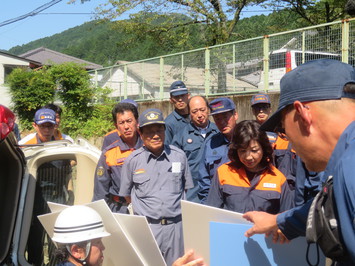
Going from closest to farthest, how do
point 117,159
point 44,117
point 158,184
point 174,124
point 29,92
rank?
point 158,184, point 117,159, point 174,124, point 44,117, point 29,92

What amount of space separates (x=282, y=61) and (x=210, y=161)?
6.51 m

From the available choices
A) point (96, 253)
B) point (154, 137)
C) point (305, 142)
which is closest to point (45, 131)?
point (154, 137)

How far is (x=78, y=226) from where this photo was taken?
2561 mm

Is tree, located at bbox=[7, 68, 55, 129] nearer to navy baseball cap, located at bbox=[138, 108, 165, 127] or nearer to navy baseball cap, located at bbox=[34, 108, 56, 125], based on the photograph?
navy baseball cap, located at bbox=[34, 108, 56, 125]

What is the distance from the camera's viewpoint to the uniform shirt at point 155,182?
363cm

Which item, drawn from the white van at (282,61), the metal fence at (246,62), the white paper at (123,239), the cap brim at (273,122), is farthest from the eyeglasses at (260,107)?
the white van at (282,61)

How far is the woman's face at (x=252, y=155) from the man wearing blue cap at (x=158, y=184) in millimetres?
874

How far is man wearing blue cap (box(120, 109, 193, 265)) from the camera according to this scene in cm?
361

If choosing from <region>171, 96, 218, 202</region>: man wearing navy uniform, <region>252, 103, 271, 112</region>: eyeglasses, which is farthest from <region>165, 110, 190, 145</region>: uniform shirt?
<region>252, 103, 271, 112</region>: eyeglasses

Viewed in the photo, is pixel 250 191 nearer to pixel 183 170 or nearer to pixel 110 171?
pixel 183 170

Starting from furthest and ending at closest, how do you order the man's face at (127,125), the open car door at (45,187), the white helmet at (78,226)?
the man's face at (127,125) → the open car door at (45,187) → the white helmet at (78,226)

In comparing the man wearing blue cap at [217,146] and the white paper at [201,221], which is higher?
the man wearing blue cap at [217,146]

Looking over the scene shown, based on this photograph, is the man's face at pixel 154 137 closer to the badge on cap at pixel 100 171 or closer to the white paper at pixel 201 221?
the badge on cap at pixel 100 171

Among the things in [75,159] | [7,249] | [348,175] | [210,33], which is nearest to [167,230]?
[75,159]
